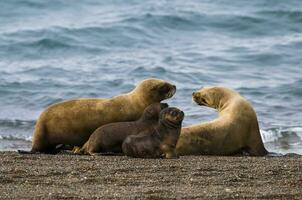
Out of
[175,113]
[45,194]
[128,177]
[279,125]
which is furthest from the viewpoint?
[279,125]

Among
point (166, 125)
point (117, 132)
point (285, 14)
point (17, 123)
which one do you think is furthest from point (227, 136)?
point (285, 14)

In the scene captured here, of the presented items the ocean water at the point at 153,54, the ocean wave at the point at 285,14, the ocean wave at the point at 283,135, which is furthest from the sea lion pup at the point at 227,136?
the ocean wave at the point at 285,14

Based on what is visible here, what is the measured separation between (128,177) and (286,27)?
14.6 metres

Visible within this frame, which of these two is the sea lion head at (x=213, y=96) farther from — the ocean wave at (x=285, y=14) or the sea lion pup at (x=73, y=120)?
A: the ocean wave at (x=285, y=14)

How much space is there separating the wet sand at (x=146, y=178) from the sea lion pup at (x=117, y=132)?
300 millimetres

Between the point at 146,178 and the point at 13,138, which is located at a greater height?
the point at 146,178

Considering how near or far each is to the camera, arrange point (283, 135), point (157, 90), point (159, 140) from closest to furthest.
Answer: point (159, 140) → point (157, 90) → point (283, 135)

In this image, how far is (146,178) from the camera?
7273mm

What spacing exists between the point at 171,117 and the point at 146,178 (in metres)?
1.60

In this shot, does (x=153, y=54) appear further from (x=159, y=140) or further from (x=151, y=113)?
(x=159, y=140)

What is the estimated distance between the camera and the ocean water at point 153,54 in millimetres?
13195

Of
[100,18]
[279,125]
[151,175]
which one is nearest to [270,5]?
[100,18]

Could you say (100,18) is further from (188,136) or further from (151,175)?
(151,175)

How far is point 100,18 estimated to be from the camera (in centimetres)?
2244
